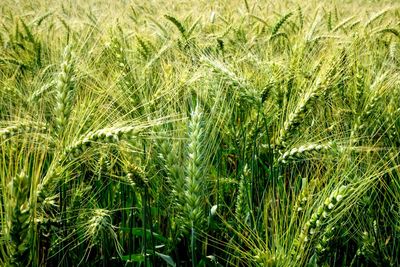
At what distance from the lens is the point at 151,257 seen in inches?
60.0

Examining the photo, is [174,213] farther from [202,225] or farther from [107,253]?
[107,253]

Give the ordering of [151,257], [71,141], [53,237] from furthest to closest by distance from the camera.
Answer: [151,257] → [53,237] → [71,141]

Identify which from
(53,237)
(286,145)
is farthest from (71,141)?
(286,145)

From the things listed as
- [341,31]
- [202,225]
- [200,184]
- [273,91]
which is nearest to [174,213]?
[202,225]

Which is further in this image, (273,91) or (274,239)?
(273,91)

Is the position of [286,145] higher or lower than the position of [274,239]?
higher

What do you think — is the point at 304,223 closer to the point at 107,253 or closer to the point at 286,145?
the point at 286,145

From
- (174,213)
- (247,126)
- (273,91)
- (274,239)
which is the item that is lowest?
(174,213)

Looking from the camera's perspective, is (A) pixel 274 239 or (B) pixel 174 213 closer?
(A) pixel 274 239

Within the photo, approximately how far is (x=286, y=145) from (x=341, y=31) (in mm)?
2255

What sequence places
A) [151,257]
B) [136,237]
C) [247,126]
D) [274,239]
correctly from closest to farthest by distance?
[274,239] < [151,257] < [136,237] < [247,126]

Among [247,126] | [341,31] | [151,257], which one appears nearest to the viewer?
[151,257]

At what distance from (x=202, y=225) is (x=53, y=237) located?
18.5 inches

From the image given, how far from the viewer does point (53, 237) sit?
1404mm
